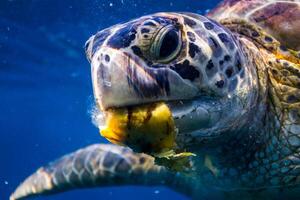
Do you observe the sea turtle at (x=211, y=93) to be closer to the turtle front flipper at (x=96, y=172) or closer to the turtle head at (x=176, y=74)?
the turtle head at (x=176, y=74)

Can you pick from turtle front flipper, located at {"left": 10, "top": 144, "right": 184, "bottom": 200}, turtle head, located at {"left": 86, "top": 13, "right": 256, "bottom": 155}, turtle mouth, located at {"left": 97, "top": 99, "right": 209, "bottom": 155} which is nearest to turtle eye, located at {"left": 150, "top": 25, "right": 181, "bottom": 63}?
turtle head, located at {"left": 86, "top": 13, "right": 256, "bottom": 155}

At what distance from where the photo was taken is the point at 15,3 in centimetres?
909

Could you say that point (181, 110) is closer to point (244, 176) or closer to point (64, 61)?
point (244, 176)

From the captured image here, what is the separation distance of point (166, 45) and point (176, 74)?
0.49ft

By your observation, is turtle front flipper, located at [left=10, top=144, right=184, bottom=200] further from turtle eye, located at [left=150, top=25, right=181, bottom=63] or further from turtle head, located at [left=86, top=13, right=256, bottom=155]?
turtle eye, located at [left=150, top=25, right=181, bottom=63]

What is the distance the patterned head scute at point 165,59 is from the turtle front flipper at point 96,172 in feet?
6.37

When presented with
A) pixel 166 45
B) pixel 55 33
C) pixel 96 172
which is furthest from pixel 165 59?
pixel 55 33

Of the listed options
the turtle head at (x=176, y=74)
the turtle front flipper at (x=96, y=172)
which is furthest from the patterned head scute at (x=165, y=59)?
the turtle front flipper at (x=96, y=172)

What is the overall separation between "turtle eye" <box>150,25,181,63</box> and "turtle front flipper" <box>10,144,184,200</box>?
6.98 feet

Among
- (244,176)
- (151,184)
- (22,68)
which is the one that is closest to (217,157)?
(244,176)

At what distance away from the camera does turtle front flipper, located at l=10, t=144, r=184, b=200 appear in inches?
153

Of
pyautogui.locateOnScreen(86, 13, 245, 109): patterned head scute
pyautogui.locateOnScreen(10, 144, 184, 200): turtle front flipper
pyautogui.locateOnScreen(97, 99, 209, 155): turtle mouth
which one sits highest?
pyautogui.locateOnScreen(86, 13, 245, 109): patterned head scute

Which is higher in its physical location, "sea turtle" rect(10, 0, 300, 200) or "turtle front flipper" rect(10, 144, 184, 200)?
"sea turtle" rect(10, 0, 300, 200)

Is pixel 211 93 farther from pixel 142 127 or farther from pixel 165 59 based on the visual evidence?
pixel 142 127
